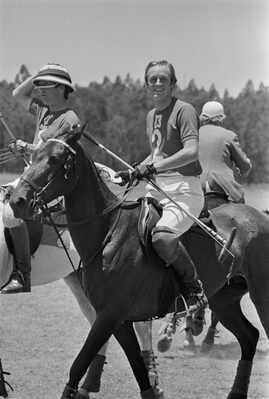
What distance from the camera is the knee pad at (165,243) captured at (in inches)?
226

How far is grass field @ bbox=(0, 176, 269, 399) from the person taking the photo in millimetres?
6961

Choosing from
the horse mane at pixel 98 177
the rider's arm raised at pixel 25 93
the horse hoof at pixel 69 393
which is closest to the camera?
the horse hoof at pixel 69 393

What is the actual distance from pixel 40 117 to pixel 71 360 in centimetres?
267

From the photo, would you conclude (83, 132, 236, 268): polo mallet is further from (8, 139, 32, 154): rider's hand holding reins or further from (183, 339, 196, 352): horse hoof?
(183, 339, 196, 352): horse hoof

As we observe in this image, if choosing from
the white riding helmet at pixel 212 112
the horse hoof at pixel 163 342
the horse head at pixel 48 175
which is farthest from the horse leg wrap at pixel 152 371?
the white riding helmet at pixel 212 112

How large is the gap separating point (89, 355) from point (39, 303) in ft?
20.2

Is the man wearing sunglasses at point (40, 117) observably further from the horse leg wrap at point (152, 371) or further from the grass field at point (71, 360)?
the horse leg wrap at point (152, 371)

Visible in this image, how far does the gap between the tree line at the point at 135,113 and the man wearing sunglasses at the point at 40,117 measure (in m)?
13.6

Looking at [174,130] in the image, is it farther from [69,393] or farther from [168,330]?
[69,393]

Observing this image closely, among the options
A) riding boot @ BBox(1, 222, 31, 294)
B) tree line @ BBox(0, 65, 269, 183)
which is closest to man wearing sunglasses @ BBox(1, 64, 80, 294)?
riding boot @ BBox(1, 222, 31, 294)

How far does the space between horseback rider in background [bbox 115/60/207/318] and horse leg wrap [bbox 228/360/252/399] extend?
952mm

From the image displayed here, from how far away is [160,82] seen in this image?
6.02m

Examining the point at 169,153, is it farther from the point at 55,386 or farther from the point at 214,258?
the point at 55,386

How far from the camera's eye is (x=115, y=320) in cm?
554
